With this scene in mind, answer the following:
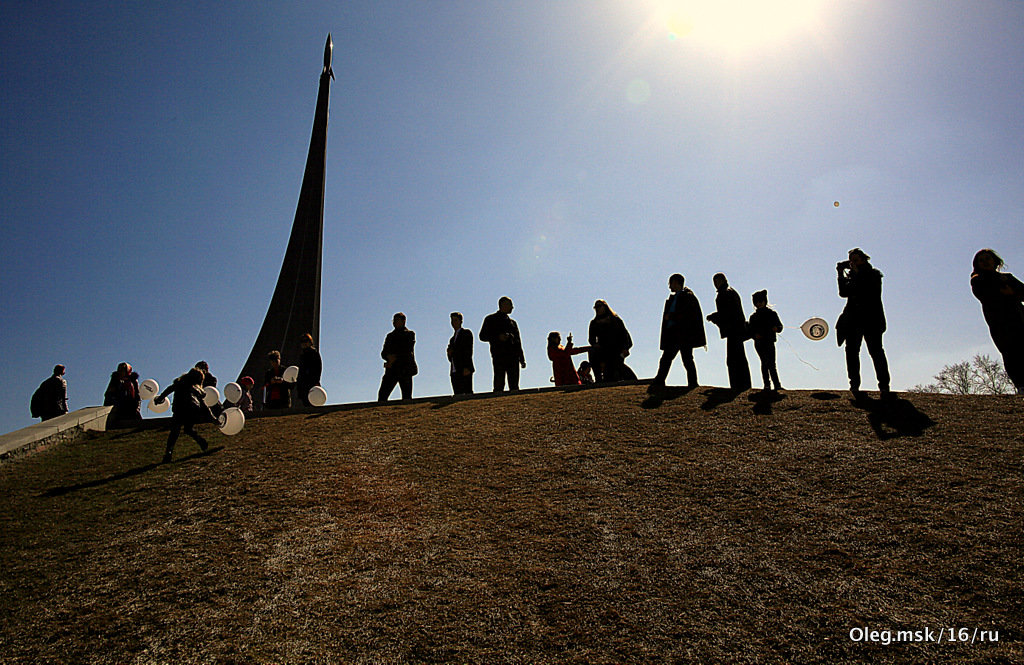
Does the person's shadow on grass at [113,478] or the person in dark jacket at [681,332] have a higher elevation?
the person in dark jacket at [681,332]

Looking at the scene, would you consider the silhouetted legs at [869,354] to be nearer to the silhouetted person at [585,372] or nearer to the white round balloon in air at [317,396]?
the silhouetted person at [585,372]

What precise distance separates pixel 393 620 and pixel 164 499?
11.6ft

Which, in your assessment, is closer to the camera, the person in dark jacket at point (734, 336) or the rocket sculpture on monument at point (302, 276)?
the person in dark jacket at point (734, 336)

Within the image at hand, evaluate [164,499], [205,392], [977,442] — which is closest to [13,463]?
[205,392]

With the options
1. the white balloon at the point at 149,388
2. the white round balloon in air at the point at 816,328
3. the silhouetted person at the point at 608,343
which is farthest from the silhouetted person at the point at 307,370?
the white round balloon in air at the point at 816,328

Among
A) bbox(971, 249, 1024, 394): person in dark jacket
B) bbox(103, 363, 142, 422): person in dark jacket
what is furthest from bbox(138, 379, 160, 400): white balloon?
bbox(971, 249, 1024, 394): person in dark jacket

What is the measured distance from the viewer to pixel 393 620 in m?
3.69

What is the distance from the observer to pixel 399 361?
10.3 meters

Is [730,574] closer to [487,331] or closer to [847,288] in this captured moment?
[847,288]

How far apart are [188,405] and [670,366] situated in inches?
267

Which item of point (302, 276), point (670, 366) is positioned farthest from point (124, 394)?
point (302, 276)

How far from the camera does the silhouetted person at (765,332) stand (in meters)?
8.82

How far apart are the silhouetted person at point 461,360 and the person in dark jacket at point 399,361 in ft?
2.17

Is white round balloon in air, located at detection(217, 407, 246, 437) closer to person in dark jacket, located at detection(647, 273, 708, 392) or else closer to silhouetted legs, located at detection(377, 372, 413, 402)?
silhouetted legs, located at detection(377, 372, 413, 402)
